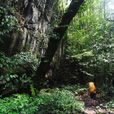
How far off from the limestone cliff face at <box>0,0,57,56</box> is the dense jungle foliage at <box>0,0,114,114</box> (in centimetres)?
54

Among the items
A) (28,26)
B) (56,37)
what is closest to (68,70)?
(28,26)

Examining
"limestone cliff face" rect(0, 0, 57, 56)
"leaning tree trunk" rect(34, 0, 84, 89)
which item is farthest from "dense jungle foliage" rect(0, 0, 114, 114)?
"limestone cliff face" rect(0, 0, 57, 56)

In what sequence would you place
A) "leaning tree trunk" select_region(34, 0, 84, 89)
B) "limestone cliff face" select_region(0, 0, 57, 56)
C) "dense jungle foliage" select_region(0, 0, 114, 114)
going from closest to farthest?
"leaning tree trunk" select_region(34, 0, 84, 89), "dense jungle foliage" select_region(0, 0, 114, 114), "limestone cliff face" select_region(0, 0, 57, 56)

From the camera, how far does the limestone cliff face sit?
5.36 m

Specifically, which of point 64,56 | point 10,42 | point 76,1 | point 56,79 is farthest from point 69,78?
point 76,1

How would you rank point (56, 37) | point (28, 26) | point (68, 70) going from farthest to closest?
point (68, 70) < point (28, 26) < point (56, 37)

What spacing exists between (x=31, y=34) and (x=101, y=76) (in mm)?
8748

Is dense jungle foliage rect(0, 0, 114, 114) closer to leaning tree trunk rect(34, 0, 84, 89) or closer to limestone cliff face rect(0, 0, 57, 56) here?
leaning tree trunk rect(34, 0, 84, 89)

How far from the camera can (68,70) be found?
11391 mm

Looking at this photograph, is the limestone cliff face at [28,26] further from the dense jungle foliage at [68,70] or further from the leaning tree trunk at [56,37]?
the leaning tree trunk at [56,37]

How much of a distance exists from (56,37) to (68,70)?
8.63 metres

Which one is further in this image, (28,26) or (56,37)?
(28,26)

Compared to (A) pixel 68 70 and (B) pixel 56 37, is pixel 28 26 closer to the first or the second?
(B) pixel 56 37

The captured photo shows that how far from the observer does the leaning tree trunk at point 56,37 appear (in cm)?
307
